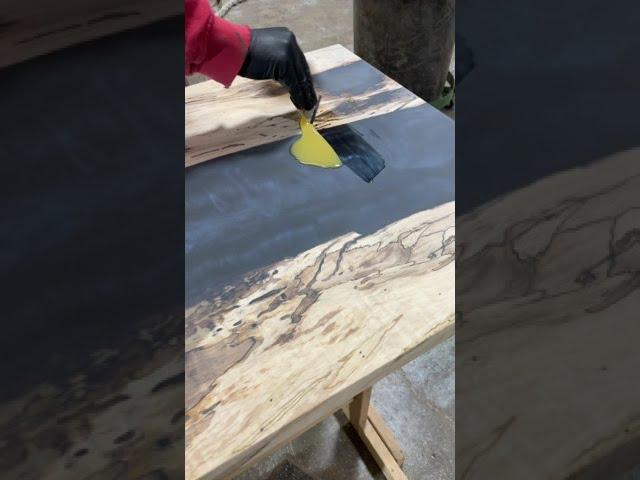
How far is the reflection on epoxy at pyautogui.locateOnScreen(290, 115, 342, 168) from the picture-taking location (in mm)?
1085

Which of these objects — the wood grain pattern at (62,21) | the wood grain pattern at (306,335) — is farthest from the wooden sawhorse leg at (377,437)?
the wood grain pattern at (62,21)

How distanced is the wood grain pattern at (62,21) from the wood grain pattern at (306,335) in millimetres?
584

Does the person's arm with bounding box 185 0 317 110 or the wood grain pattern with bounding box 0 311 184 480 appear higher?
the wood grain pattern with bounding box 0 311 184 480

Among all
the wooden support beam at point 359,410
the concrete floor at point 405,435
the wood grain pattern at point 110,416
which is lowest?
the concrete floor at point 405,435

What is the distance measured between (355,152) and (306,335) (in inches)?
17.4

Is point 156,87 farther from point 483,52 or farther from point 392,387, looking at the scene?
point 392,387

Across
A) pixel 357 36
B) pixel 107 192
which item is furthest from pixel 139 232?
pixel 357 36

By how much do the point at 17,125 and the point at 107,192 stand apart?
31mm

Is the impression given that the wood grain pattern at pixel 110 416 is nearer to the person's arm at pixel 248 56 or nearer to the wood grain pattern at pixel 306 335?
the wood grain pattern at pixel 306 335

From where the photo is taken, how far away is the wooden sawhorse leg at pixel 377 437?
52.4 inches

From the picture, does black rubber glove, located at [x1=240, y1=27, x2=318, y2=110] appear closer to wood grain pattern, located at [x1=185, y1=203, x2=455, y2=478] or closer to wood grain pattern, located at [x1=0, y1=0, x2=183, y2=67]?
wood grain pattern, located at [x1=185, y1=203, x2=455, y2=478]

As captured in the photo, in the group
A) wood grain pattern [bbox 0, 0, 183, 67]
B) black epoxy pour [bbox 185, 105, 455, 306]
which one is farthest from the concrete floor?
wood grain pattern [bbox 0, 0, 183, 67]

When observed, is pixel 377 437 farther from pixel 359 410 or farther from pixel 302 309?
pixel 302 309

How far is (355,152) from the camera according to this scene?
1113mm
